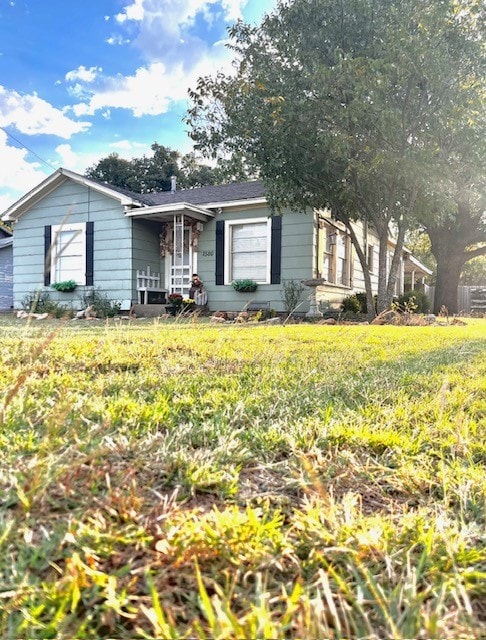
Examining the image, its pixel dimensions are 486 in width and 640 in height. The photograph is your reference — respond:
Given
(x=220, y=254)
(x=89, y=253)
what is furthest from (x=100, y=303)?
(x=220, y=254)

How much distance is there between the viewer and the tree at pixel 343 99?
6961mm

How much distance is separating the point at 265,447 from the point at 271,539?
46 cm

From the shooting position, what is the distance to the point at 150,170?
1098 inches

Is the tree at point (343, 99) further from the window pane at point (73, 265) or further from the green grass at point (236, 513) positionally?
the green grass at point (236, 513)

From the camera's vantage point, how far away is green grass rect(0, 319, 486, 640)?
2.04ft

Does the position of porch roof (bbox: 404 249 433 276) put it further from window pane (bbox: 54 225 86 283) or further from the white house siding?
window pane (bbox: 54 225 86 283)

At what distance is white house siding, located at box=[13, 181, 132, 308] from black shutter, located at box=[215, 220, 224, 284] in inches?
88.8

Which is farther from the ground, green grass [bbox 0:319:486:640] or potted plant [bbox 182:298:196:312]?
potted plant [bbox 182:298:196:312]

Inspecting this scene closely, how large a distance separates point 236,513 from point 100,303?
10525mm

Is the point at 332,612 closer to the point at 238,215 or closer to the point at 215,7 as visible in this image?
the point at 238,215

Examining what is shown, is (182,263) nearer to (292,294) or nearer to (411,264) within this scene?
(292,294)

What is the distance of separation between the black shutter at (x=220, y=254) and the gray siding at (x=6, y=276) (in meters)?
9.77

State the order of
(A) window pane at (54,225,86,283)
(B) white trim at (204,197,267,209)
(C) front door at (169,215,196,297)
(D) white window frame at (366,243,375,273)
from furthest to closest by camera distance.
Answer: (D) white window frame at (366,243,375,273) → (A) window pane at (54,225,86,283) → (C) front door at (169,215,196,297) → (B) white trim at (204,197,267,209)

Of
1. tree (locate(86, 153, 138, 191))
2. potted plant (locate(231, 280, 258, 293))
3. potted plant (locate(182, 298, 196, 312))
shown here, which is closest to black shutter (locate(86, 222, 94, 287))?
potted plant (locate(182, 298, 196, 312))
